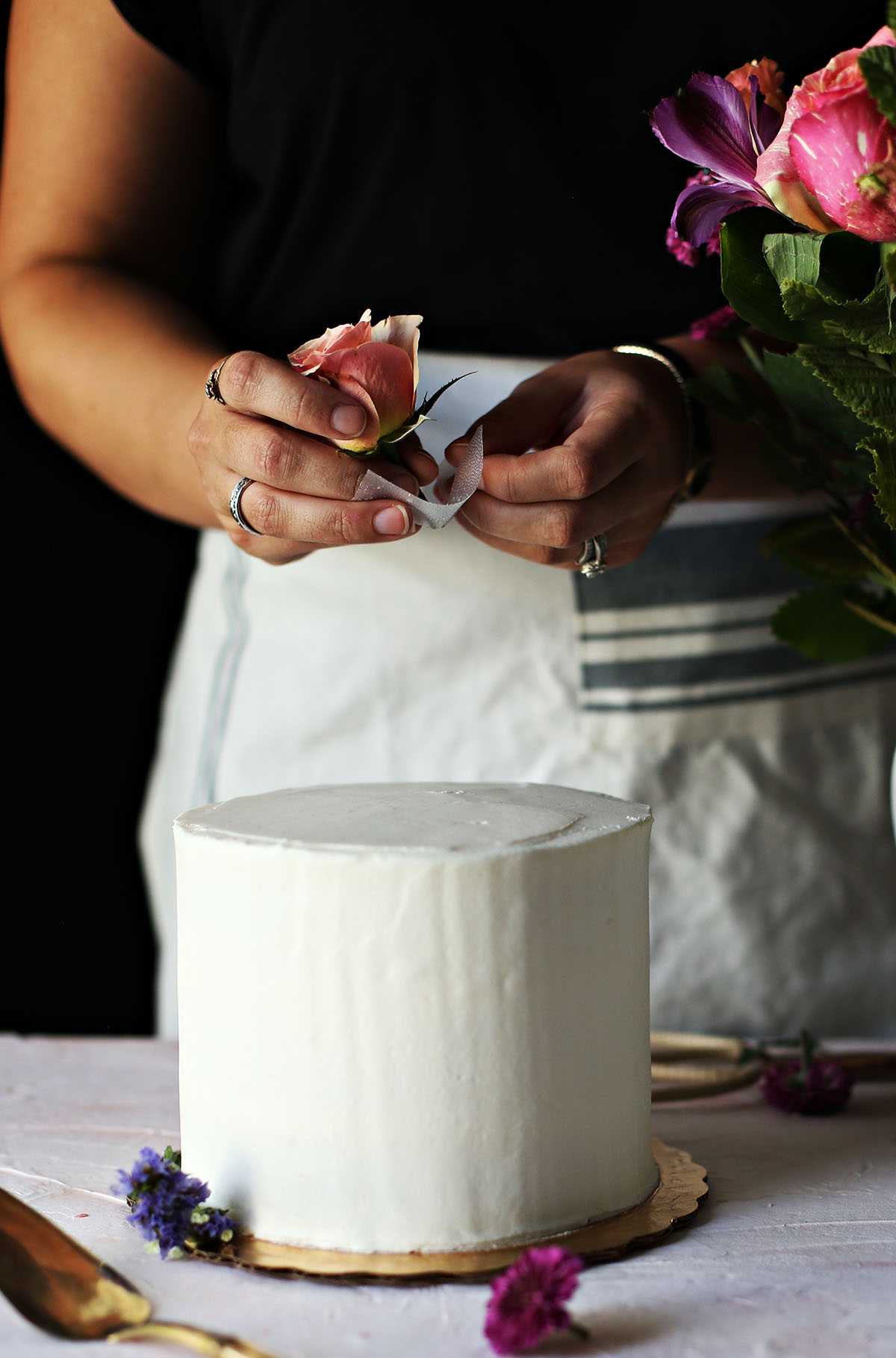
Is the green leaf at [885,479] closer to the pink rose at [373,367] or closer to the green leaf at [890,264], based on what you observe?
the green leaf at [890,264]

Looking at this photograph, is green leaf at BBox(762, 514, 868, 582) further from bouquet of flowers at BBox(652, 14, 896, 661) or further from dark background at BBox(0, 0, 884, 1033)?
dark background at BBox(0, 0, 884, 1033)

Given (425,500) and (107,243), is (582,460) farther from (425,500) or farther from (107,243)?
(107,243)

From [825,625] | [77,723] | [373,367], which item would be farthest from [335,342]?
[77,723]

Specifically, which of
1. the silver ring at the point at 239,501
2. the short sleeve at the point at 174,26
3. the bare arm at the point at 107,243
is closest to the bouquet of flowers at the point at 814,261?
the silver ring at the point at 239,501

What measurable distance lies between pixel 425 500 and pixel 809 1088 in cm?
38

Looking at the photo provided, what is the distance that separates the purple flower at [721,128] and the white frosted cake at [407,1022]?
0.28 meters

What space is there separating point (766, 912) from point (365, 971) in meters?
0.52

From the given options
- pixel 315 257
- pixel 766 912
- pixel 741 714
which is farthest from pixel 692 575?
pixel 315 257

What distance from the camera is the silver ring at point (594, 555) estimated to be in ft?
2.29

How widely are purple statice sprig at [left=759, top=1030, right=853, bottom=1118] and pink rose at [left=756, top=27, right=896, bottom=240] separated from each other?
45 cm

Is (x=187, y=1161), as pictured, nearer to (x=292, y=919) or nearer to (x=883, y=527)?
(x=292, y=919)

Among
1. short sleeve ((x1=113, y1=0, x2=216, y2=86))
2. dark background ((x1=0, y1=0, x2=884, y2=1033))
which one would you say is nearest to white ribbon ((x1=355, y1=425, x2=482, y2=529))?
short sleeve ((x1=113, y1=0, x2=216, y2=86))

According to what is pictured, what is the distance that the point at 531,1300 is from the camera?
17.2 inches

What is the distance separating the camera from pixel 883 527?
693mm
